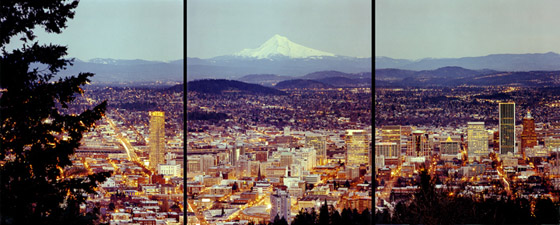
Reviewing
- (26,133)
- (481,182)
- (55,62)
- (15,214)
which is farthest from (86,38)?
(481,182)

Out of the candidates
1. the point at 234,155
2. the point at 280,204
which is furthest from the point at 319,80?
the point at 280,204

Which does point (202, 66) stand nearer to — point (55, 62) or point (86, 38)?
point (86, 38)

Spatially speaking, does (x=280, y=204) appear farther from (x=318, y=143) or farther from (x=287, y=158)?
(x=318, y=143)

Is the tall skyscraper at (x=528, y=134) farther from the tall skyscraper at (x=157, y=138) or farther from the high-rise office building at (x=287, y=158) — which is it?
the tall skyscraper at (x=157, y=138)

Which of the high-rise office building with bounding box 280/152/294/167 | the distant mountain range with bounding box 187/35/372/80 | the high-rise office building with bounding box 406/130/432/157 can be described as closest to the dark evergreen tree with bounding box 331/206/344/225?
the high-rise office building with bounding box 280/152/294/167

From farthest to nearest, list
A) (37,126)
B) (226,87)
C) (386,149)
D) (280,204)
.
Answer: (226,87) → (280,204) → (386,149) → (37,126)
